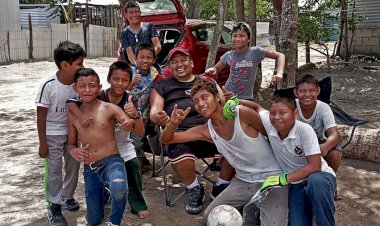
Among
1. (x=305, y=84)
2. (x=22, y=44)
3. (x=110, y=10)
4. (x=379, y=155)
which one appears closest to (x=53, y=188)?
(x=305, y=84)

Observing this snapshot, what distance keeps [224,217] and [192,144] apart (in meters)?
0.93

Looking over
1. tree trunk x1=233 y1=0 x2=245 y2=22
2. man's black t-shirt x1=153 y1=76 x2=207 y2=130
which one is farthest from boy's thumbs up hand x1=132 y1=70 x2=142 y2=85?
tree trunk x1=233 y1=0 x2=245 y2=22

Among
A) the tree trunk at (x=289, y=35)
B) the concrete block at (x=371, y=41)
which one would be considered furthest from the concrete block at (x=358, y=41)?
the tree trunk at (x=289, y=35)

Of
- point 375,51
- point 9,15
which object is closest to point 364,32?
point 375,51

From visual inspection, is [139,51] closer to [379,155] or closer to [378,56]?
[379,155]

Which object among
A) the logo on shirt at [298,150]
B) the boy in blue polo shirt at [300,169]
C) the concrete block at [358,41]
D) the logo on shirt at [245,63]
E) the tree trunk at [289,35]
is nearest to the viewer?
the boy in blue polo shirt at [300,169]

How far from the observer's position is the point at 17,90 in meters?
10.7

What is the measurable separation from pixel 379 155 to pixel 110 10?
1886 centimetres

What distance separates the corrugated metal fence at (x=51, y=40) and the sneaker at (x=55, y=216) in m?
13.6

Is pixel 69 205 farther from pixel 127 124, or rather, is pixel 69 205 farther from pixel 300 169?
pixel 300 169

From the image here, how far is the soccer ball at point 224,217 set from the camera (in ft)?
9.34

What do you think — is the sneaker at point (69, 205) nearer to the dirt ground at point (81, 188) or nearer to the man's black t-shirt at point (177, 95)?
the dirt ground at point (81, 188)

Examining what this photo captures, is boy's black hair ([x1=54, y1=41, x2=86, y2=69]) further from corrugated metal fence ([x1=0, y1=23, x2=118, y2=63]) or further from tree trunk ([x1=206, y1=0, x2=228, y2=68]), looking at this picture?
corrugated metal fence ([x1=0, y1=23, x2=118, y2=63])

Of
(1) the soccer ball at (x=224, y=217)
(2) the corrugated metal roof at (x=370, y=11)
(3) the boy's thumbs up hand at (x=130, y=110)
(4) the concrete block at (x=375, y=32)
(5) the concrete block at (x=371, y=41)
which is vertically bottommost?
(1) the soccer ball at (x=224, y=217)
